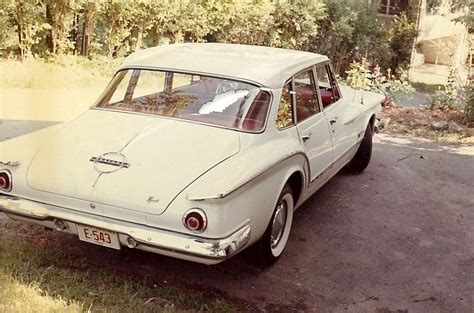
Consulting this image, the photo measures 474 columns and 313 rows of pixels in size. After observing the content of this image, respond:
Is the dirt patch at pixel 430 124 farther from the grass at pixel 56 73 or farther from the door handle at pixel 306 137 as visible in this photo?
the grass at pixel 56 73

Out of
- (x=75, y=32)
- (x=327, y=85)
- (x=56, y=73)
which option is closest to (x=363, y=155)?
(x=327, y=85)

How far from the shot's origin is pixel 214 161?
12.9 ft

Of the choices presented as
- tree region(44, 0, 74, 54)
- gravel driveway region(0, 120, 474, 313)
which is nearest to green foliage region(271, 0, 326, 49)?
tree region(44, 0, 74, 54)

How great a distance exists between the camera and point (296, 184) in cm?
482

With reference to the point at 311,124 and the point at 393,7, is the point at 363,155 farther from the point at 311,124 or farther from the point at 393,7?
the point at 393,7

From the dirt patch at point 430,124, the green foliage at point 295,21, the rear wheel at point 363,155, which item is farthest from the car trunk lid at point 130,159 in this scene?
the green foliage at point 295,21

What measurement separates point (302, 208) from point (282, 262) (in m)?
1.36

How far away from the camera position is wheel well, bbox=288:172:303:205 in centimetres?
473

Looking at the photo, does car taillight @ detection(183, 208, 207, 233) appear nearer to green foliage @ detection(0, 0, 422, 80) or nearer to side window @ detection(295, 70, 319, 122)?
side window @ detection(295, 70, 319, 122)

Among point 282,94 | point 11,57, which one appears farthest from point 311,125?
point 11,57

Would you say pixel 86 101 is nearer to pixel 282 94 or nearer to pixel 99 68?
pixel 99 68

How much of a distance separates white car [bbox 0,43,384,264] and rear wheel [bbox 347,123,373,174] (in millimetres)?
1547

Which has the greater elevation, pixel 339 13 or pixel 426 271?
pixel 339 13

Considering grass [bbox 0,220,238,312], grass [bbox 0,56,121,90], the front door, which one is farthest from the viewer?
grass [bbox 0,56,121,90]
